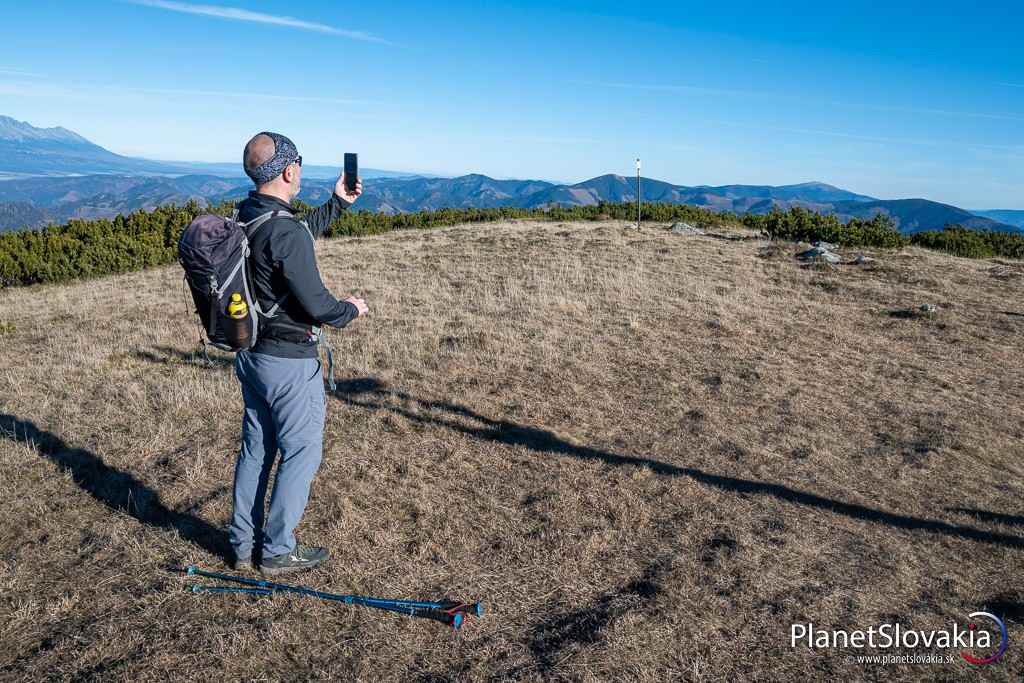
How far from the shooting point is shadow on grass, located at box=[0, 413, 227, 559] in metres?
4.40

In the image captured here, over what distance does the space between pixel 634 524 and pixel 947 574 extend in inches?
80.2

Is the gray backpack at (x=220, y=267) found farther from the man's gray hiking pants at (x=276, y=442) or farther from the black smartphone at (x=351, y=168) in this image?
the black smartphone at (x=351, y=168)

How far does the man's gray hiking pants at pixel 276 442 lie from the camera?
344 centimetres

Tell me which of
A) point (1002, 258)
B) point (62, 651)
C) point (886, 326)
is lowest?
point (62, 651)

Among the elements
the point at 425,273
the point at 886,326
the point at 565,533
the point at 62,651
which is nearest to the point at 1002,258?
the point at 886,326

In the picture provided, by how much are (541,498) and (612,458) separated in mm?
1073

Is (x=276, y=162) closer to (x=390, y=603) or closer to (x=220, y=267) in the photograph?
(x=220, y=267)

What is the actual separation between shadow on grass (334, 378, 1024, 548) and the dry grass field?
36 millimetres

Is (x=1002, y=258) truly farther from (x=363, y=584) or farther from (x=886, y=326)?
(x=363, y=584)

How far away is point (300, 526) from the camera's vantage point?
457 centimetres

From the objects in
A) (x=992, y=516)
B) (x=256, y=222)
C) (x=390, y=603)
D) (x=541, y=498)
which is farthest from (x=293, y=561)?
(x=992, y=516)

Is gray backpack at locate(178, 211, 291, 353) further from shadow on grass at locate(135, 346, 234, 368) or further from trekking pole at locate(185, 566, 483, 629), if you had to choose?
shadow on grass at locate(135, 346, 234, 368)

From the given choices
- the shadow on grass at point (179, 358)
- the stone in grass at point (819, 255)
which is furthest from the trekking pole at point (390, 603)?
the stone in grass at point (819, 255)

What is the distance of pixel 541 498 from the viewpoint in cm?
506
